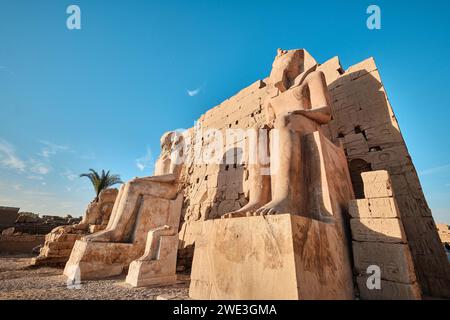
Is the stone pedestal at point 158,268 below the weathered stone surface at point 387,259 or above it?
below

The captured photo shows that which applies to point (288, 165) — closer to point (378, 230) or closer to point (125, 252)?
point (378, 230)

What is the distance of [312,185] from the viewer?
2.11m

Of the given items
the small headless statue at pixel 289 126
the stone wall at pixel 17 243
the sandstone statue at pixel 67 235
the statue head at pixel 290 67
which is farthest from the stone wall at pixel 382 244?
the stone wall at pixel 17 243

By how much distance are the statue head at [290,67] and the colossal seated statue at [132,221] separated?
248cm

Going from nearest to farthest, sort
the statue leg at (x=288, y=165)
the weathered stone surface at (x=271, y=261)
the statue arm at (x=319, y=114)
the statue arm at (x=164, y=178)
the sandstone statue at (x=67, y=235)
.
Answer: the weathered stone surface at (x=271, y=261)
the statue leg at (x=288, y=165)
the statue arm at (x=319, y=114)
the statue arm at (x=164, y=178)
the sandstone statue at (x=67, y=235)

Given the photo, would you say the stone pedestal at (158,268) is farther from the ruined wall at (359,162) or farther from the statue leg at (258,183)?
the statue leg at (258,183)

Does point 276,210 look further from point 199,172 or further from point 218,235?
point 199,172

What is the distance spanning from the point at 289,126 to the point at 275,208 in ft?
3.44

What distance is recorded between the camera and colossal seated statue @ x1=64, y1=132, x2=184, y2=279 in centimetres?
310

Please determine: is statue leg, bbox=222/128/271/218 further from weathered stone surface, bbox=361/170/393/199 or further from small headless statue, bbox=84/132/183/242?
small headless statue, bbox=84/132/183/242

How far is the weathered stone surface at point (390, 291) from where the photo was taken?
5.24 ft

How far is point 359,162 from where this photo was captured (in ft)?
11.1

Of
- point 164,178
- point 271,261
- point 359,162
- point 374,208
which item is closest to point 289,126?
point 374,208
